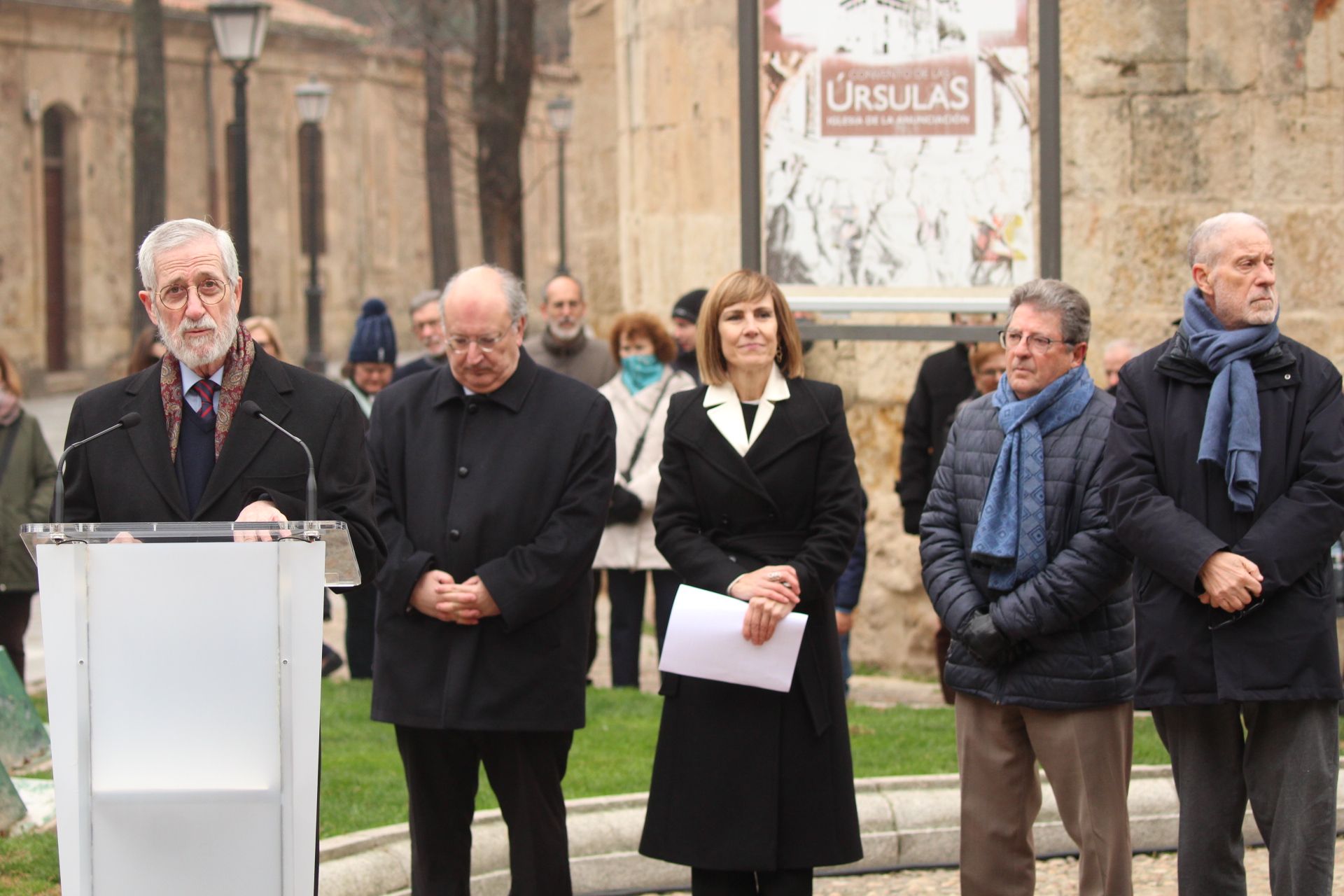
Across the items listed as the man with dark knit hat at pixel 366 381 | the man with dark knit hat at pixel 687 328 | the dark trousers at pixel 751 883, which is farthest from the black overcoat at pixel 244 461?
the man with dark knit hat at pixel 366 381

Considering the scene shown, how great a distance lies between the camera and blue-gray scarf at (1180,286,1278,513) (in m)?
4.48

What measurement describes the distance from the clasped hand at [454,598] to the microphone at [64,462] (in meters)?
1.14

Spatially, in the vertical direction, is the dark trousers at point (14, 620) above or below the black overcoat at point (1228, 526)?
below

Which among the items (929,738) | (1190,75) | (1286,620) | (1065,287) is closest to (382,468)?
(1065,287)

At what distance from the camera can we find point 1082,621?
15.8ft

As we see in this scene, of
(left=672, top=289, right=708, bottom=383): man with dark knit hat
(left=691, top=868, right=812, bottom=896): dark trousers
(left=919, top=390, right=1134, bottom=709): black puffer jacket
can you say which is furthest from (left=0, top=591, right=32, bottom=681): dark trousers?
(left=919, top=390, right=1134, bottom=709): black puffer jacket

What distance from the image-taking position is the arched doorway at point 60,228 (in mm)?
30984

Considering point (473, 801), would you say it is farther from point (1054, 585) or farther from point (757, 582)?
point (1054, 585)

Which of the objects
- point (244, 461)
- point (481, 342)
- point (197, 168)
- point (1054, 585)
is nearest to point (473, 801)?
point (481, 342)

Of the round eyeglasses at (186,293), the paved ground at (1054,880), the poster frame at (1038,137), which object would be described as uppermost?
the poster frame at (1038,137)

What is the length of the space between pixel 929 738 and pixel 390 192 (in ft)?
107

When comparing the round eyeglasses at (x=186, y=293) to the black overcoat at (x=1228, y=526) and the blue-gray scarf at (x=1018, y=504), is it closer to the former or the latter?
the blue-gray scarf at (x=1018, y=504)

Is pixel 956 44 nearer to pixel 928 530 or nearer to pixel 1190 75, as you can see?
pixel 1190 75

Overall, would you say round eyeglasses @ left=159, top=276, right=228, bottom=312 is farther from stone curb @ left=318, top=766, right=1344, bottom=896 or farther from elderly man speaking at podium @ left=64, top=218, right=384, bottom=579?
stone curb @ left=318, top=766, right=1344, bottom=896
